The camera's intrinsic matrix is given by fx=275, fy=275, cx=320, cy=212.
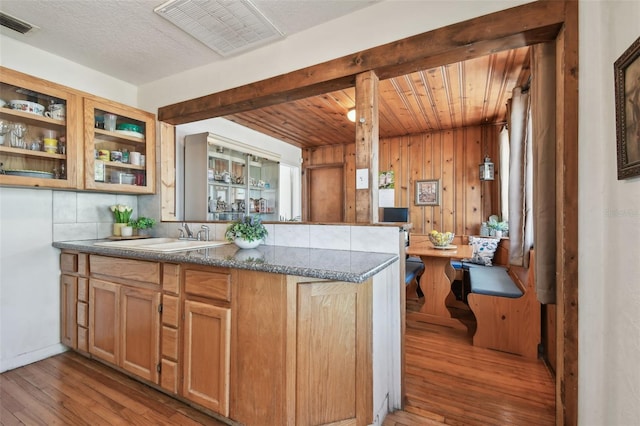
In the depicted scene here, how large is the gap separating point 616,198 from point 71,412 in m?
2.77

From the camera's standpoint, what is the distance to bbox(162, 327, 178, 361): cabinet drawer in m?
1.56

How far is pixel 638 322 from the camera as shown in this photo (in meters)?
0.84

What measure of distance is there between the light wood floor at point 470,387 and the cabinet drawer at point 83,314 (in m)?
2.17

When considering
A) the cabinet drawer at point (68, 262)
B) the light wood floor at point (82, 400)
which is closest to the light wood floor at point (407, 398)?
the light wood floor at point (82, 400)

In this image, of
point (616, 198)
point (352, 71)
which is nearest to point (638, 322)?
point (616, 198)

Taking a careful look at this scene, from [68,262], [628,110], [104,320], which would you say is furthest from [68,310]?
[628,110]

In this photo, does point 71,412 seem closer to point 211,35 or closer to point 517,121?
point 211,35

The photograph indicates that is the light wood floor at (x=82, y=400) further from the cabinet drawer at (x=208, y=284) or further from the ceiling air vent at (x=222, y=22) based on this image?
the ceiling air vent at (x=222, y=22)

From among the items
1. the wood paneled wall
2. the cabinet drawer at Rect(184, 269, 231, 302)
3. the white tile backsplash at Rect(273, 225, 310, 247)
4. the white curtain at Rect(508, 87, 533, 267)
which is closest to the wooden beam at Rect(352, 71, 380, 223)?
the white tile backsplash at Rect(273, 225, 310, 247)

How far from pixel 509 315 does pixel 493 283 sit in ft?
1.06

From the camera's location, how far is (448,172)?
14.0 ft

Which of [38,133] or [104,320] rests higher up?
[38,133]

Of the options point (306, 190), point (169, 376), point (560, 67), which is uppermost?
point (560, 67)

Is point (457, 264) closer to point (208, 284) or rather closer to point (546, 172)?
point (546, 172)
